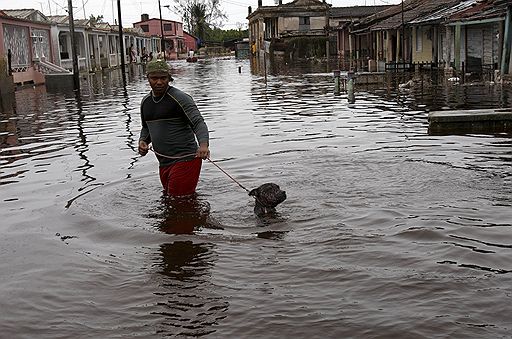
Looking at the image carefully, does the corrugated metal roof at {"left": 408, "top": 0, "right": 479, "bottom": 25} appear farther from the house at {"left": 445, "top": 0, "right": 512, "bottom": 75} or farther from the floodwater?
the floodwater

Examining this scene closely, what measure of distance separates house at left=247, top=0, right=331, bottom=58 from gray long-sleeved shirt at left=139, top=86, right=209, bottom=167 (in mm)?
60769

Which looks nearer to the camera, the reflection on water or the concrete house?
the reflection on water

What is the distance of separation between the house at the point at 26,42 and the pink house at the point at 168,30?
60.1 m

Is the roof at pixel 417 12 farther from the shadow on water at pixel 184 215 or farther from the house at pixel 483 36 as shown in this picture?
the shadow on water at pixel 184 215

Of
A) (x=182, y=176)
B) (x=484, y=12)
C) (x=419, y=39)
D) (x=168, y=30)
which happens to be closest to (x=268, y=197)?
(x=182, y=176)

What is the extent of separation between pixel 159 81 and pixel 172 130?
27.3 inches

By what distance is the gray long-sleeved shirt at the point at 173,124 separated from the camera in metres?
7.64

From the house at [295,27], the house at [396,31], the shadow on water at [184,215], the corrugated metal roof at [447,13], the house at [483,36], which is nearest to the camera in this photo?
the shadow on water at [184,215]

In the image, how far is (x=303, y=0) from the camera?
2972 inches

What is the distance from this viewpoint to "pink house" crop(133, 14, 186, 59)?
10719 cm

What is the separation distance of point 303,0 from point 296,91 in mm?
52096

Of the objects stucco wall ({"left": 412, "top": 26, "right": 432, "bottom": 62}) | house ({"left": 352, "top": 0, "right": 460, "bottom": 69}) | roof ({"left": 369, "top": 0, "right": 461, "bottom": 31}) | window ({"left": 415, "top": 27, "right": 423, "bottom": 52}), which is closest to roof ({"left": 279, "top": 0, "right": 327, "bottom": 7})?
house ({"left": 352, "top": 0, "right": 460, "bottom": 69})

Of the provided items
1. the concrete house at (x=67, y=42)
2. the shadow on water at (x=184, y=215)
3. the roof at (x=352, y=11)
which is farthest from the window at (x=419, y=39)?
the roof at (x=352, y=11)

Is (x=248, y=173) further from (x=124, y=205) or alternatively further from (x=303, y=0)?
(x=303, y=0)
